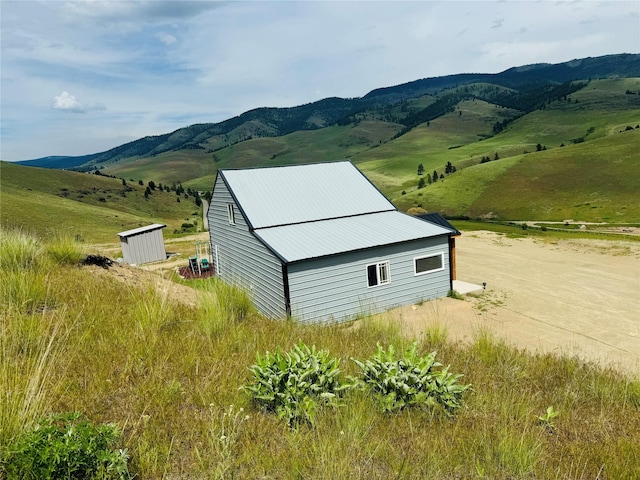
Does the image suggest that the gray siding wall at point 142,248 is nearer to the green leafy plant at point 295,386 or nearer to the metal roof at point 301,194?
the metal roof at point 301,194

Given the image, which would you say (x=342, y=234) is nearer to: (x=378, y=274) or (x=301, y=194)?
(x=378, y=274)

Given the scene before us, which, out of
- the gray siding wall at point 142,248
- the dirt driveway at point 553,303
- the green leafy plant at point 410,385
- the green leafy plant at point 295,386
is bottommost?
the dirt driveway at point 553,303

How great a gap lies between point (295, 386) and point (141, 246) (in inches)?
1319

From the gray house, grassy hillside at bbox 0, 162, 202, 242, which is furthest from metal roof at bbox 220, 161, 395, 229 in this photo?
grassy hillside at bbox 0, 162, 202, 242

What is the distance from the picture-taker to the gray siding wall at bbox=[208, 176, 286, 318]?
17875 mm

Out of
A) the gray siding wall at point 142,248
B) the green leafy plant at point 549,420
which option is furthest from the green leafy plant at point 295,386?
the gray siding wall at point 142,248

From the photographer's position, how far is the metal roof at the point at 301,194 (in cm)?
2122

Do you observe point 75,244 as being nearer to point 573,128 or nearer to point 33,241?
point 33,241

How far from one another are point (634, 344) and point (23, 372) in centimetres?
1792

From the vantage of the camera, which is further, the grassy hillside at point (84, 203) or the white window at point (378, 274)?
the grassy hillside at point (84, 203)

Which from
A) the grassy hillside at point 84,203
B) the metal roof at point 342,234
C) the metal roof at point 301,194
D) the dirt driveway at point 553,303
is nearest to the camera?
the dirt driveway at point 553,303

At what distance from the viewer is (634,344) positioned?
14508 millimetres

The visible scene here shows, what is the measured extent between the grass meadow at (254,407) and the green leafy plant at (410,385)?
12cm

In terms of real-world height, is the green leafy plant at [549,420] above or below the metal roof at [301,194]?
below
